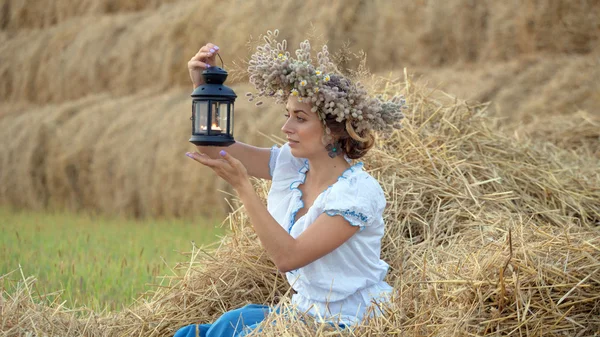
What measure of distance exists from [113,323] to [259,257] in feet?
1.98

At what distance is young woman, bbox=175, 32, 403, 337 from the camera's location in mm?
2402

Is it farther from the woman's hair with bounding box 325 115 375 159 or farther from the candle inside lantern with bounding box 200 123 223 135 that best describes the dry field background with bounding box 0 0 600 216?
the candle inside lantern with bounding box 200 123 223 135

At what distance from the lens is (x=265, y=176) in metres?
2.89

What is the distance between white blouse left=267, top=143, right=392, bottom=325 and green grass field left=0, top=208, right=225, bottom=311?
85cm

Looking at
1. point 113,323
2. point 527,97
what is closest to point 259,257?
point 113,323

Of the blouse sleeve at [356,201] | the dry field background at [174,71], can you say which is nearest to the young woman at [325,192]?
the blouse sleeve at [356,201]

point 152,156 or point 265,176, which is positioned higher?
point 265,176

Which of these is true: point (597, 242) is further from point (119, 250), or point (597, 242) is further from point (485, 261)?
point (119, 250)

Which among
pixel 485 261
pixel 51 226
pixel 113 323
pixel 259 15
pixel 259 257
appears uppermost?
pixel 259 15

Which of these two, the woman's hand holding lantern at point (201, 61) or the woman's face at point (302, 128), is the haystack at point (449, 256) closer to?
the woman's face at point (302, 128)

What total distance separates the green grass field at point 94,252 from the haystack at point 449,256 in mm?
305

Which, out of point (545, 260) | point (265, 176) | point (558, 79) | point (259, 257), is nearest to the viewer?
point (545, 260)

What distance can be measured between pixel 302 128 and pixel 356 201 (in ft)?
0.97

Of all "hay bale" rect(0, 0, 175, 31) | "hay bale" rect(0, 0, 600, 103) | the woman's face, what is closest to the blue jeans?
the woman's face
